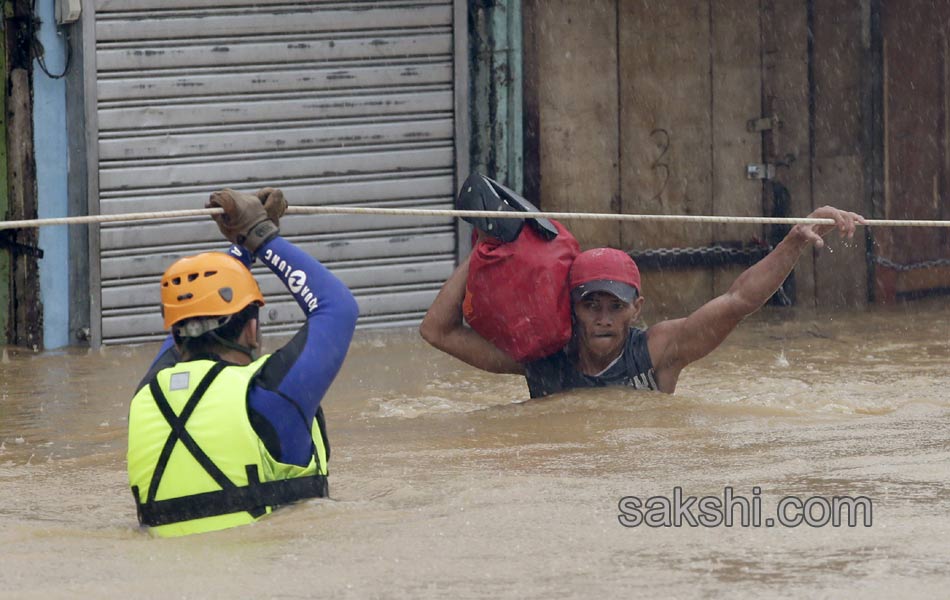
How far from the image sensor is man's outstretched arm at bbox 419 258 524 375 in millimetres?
6297

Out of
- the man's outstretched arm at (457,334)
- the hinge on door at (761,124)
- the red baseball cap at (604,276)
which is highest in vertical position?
the hinge on door at (761,124)

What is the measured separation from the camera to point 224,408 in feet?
13.6

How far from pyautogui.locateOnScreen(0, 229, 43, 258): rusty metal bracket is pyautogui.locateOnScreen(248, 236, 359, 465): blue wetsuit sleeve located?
4.91 m

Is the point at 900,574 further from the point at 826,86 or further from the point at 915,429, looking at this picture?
the point at 826,86

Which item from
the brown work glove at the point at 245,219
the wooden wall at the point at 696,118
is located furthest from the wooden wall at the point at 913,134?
the brown work glove at the point at 245,219

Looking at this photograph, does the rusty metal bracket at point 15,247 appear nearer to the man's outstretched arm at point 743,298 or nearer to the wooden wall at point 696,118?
the wooden wall at point 696,118

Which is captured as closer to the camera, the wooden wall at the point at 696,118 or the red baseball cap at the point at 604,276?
the red baseball cap at the point at 604,276

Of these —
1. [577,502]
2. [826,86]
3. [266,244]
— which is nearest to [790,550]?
[577,502]

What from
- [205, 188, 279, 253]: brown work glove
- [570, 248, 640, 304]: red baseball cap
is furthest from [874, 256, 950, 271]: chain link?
[205, 188, 279, 253]: brown work glove

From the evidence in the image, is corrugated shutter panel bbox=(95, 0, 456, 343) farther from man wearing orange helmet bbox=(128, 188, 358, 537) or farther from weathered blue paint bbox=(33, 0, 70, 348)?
man wearing orange helmet bbox=(128, 188, 358, 537)

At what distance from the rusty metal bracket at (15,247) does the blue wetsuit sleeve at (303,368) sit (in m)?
4.91

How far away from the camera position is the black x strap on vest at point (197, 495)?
13.6 ft

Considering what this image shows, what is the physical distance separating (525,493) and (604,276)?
56.7 inches

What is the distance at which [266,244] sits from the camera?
456 cm
